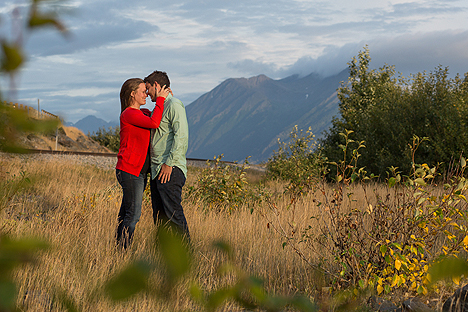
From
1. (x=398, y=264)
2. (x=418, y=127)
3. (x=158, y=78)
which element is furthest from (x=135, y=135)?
(x=418, y=127)

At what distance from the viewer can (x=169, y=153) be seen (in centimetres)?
404

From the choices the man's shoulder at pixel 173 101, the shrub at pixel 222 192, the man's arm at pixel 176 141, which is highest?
the man's shoulder at pixel 173 101

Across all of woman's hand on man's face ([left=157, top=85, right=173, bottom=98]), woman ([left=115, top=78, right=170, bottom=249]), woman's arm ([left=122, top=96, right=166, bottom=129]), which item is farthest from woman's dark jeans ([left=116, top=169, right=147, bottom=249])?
woman's hand on man's face ([left=157, top=85, right=173, bottom=98])

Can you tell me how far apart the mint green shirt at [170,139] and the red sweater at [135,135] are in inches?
4.3

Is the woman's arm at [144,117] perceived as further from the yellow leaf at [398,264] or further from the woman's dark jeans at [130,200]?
the yellow leaf at [398,264]

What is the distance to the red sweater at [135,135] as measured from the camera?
3.90 meters

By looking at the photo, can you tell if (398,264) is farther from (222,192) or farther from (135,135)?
(222,192)

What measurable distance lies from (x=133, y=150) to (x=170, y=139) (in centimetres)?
41

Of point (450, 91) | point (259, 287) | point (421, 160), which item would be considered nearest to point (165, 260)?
point (259, 287)

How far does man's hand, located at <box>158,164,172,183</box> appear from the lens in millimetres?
3924

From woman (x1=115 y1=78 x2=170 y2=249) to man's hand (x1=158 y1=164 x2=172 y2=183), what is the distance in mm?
249

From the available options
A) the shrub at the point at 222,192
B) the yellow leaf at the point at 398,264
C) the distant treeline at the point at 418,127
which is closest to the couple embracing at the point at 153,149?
the yellow leaf at the point at 398,264

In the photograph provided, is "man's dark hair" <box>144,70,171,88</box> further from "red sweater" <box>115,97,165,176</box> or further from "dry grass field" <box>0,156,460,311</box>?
"dry grass field" <box>0,156,460,311</box>

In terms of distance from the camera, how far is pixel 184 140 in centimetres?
410
